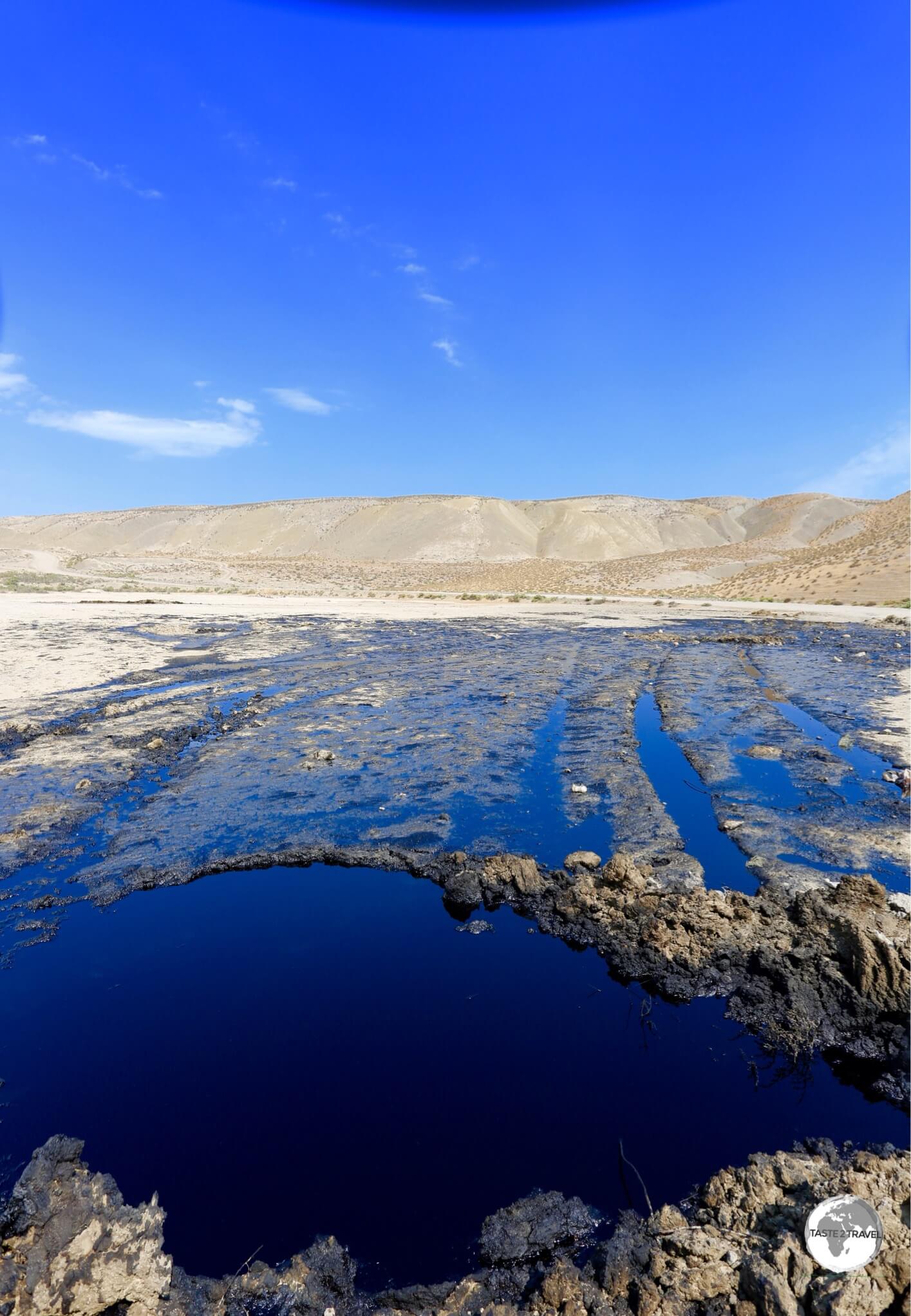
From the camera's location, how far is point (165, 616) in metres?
33.3

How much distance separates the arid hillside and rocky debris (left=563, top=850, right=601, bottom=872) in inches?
1769

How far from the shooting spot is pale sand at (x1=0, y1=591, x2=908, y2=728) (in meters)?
17.7

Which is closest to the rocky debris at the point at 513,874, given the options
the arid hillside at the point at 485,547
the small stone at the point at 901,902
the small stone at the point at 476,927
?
the small stone at the point at 476,927

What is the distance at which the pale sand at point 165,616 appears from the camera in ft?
57.9

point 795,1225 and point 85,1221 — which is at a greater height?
point 795,1225

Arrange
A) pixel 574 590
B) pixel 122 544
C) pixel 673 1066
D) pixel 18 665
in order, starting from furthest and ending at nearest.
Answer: pixel 122 544
pixel 574 590
pixel 18 665
pixel 673 1066

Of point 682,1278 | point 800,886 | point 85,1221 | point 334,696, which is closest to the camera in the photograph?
point 682,1278

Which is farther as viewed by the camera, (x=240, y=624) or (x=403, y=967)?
(x=240, y=624)

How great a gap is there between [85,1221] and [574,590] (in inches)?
2355

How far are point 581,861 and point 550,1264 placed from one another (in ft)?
13.7

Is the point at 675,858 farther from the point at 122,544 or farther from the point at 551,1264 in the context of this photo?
the point at 122,544

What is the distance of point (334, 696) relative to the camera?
52.9 ft

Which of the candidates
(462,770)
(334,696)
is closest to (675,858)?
(462,770)

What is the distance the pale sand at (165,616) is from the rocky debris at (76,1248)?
12.5 m
